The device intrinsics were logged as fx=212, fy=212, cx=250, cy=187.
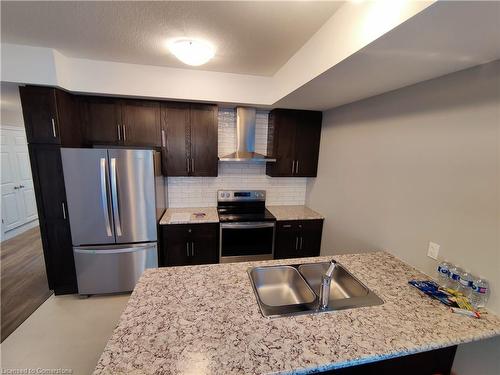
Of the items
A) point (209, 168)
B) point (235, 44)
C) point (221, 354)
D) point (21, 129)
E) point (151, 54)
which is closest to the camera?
point (221, 354)

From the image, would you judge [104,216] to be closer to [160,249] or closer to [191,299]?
[160,249]

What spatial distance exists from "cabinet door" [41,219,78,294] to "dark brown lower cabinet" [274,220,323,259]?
2.44 m

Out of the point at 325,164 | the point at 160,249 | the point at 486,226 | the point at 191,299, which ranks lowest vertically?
the point at 160,249

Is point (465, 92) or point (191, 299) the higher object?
point (465, 92)

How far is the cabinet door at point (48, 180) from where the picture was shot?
7.13 feet

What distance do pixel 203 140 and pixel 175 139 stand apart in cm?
35

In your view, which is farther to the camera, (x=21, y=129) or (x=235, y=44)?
(x=21, y=129)

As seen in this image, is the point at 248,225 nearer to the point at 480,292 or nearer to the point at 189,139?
the point at 189,139

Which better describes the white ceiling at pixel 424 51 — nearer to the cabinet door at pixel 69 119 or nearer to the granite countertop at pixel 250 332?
the granite countertop at pixel 250 332

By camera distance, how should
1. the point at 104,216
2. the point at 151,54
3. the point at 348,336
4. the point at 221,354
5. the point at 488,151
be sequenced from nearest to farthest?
the point at 221,354
the point at 348,336
the point at 488,151
the point at 151,54
the point at 104,216

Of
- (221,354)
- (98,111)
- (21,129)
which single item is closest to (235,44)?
(98,111)

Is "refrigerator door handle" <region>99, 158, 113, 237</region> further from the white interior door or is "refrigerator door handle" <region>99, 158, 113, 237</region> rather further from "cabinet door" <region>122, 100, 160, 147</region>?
the white interior door

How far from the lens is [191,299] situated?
47.9 inches

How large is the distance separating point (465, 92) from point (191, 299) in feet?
6.71
